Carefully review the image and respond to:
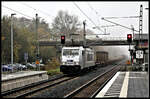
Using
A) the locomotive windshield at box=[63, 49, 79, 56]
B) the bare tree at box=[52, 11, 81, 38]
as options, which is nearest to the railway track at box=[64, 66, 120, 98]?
the locomotive windshield at box=[63, 49, 79, 56]

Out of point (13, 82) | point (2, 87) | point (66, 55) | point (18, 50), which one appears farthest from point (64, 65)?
point (18, 50)

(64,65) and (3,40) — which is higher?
(3,40)

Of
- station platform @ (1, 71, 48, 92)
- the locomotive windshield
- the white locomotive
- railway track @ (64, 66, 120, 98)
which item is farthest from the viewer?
the locomotive windshield

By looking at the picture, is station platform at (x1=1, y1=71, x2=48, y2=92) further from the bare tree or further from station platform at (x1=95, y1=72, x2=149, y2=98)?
the bare tree

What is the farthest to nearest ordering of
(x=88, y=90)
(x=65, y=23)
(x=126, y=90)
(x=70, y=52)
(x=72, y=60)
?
(x=65, y=23) → (x=70, y=52) → (x=72, y=60) → (x=88, y=90) → (x=126, y=90)

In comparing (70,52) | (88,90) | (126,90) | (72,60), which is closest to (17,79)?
(88,90)

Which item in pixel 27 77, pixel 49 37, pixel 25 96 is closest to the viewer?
pixel 25 96

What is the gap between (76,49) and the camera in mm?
26484

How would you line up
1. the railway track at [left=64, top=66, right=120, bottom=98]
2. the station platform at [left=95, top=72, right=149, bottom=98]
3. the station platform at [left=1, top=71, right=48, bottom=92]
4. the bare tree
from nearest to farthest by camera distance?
the station platform at [left=95, top=72, right=149, bottom=98]
the railway track at [left=64, top=66, right=120, bottom=98]
the station platform at [left=1, top=71, right=48, bottom=92]
the bare tree

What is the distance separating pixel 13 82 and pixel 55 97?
465cm

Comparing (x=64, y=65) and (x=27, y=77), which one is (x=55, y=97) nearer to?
(x=27, y=77)

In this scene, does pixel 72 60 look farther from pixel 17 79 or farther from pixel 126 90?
pixel 126 90

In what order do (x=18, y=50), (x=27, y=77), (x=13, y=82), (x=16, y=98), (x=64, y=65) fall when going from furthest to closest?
(x=18, y=50) → (x=64, y=65) → (x=27, y=77) → (x=13, y=82) → (x=16, y=98)

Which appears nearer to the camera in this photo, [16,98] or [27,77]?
[16,98]
